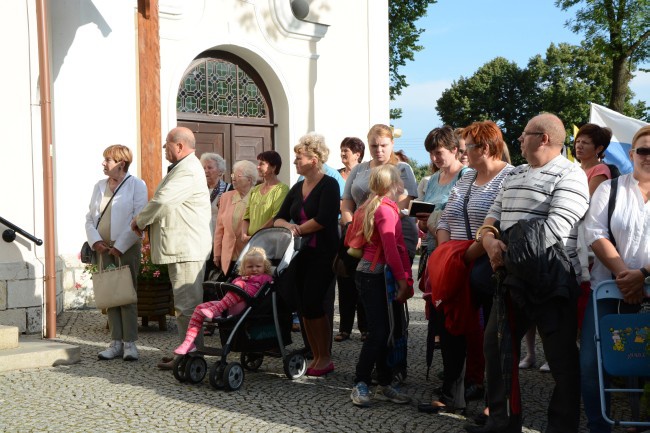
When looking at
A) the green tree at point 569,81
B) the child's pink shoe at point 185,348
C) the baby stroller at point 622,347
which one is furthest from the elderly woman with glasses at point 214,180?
the green tree at point 569,81

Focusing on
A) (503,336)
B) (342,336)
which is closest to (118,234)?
(342,336)

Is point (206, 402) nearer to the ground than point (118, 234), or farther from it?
nearer to the ground

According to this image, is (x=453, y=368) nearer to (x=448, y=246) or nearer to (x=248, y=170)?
(x=448, y=246)

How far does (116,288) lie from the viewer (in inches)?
305

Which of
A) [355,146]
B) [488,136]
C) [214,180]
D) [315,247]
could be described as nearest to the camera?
[488,136]

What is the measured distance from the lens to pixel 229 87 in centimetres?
1427

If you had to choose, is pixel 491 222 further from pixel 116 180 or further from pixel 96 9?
pixel 96 9

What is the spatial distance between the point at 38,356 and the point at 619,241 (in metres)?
5.09

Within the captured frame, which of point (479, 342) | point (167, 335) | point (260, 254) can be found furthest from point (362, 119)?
point (479, 342)

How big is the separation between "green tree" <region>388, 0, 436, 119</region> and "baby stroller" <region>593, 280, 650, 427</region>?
26.6m

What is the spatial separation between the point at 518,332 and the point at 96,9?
320 inches

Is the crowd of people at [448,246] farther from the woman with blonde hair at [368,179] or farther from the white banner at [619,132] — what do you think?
the white banner at [619,132]

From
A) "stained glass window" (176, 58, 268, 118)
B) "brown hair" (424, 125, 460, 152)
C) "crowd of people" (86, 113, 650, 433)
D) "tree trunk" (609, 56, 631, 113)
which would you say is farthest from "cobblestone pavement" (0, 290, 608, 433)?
"tree trunk" (609, 56, 631, 113)

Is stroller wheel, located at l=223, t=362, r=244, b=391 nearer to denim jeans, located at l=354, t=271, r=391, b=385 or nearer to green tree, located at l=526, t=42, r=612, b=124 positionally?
denim jeans, located at l=354, t=271, r=391, b=385
